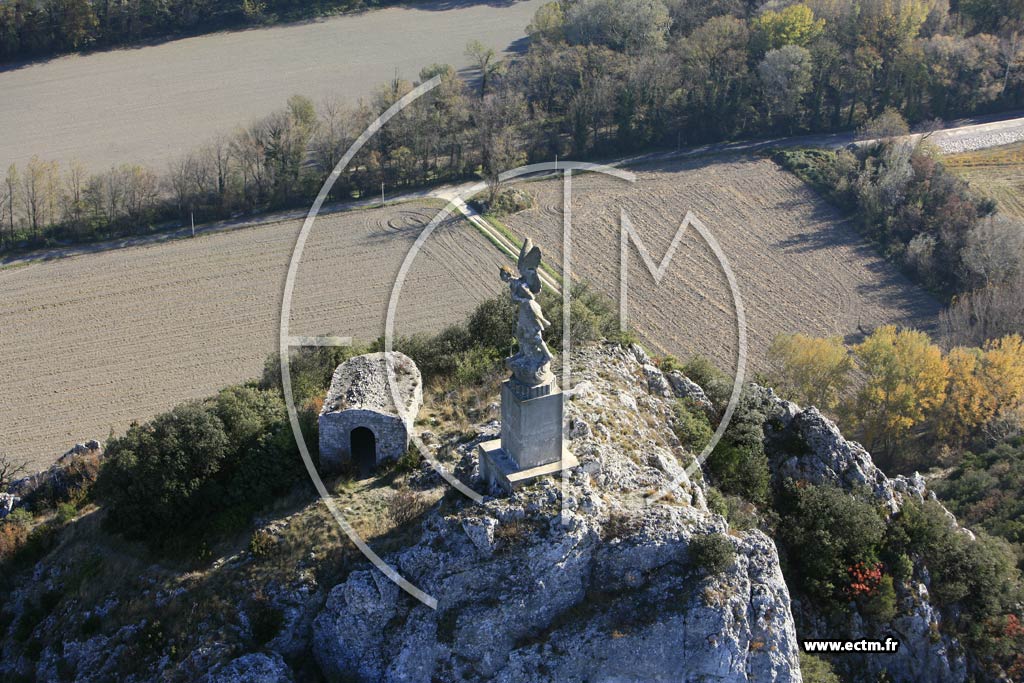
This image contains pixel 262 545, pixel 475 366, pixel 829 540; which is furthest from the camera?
pixel 475 366

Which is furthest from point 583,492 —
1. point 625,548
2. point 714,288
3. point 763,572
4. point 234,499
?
point 714,288

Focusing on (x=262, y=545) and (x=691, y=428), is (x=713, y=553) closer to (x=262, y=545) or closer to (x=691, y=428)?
(x=691, y=428)

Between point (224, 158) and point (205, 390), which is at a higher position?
point (224, 158)

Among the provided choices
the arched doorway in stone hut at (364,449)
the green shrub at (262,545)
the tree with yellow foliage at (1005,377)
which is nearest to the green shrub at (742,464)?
the arched doorway in stone hut at (364,449)

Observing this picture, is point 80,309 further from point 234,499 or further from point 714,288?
point 714,288

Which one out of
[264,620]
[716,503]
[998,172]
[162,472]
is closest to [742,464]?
[716,503]

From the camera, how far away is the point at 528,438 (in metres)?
27.7

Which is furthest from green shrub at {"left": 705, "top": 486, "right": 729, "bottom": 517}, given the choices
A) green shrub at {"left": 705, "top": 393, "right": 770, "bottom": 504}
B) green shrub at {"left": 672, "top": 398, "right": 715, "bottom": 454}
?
green shrub at {"left": 672, "top": 398, "right": 715, "bottom": 454}

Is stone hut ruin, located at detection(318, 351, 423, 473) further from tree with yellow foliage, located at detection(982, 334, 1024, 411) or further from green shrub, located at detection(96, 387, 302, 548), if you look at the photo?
tree with yellow foliage, located at detection(982, 334, 1024, 411)

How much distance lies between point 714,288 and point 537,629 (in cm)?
4172

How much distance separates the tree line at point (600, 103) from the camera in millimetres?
72500

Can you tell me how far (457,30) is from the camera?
369 feet

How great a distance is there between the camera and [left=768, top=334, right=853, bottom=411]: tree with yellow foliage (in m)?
50.8

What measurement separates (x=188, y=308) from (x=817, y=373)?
128 feet
